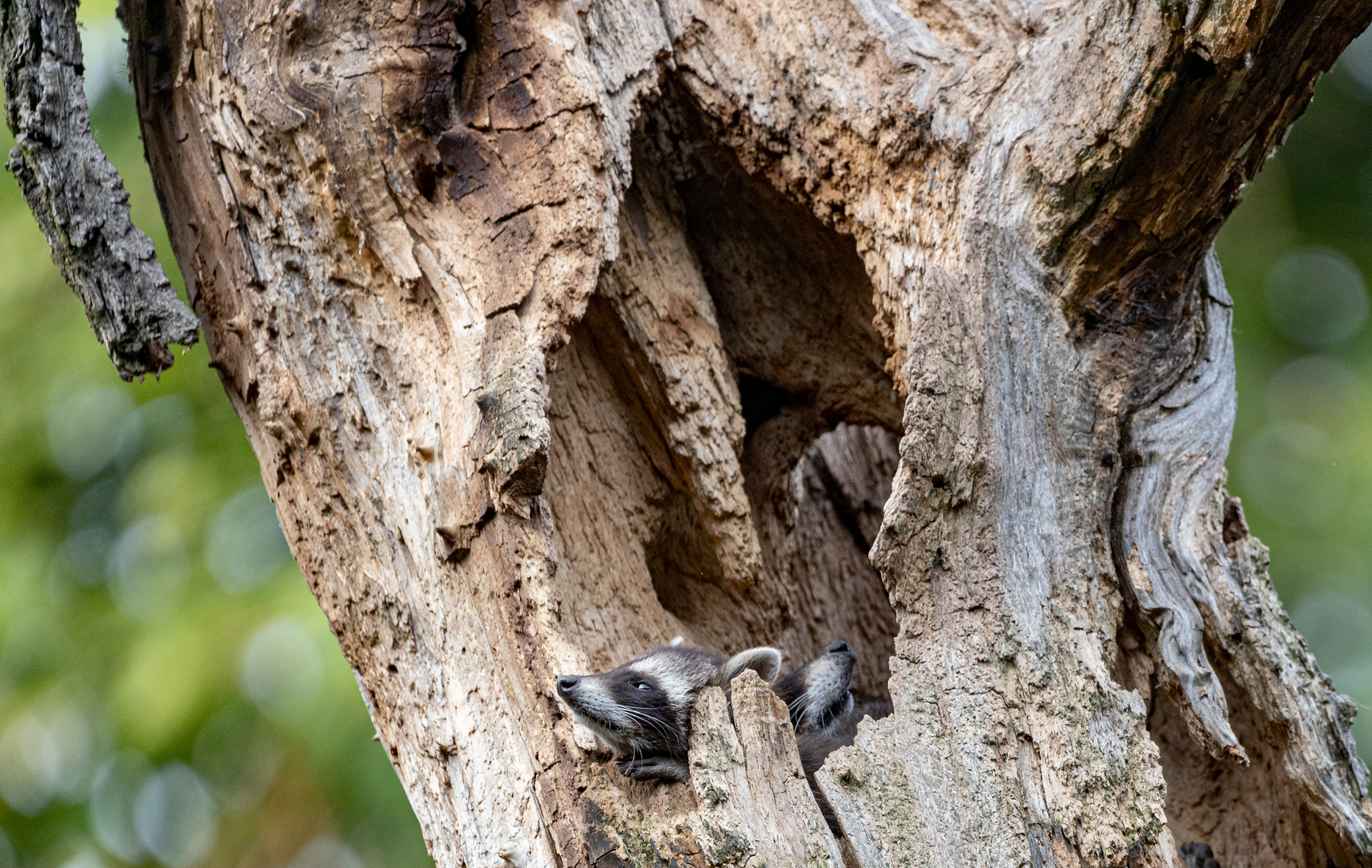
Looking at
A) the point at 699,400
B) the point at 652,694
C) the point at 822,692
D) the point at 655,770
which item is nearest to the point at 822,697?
the point at 822,692

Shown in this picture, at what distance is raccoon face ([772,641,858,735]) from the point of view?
3420mm

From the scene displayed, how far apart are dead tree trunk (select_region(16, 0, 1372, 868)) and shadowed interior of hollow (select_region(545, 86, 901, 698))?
21mm

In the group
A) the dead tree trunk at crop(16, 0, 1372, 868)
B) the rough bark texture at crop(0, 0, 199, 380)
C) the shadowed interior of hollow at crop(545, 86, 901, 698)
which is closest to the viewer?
the dead tree trunk at crop(16, 0, 1372, 868)

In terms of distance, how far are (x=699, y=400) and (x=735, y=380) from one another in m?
0.27

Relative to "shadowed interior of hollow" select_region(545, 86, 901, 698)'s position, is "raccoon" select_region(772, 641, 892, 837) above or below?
below

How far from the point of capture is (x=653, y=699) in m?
2.92

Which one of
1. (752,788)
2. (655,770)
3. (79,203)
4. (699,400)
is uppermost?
(79,203)

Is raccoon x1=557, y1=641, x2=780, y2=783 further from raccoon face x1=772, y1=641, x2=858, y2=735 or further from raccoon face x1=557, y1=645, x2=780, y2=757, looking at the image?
raccoon face x1=772, y1=641, x2=858, y2=735

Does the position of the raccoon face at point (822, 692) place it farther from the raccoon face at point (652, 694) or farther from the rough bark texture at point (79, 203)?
the rough bark texture at point (79, 203)

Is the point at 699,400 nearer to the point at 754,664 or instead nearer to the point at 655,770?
the point at 754,664

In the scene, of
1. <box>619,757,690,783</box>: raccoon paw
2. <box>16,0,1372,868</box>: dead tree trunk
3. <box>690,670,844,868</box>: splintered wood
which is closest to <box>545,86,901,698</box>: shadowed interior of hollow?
<box>16,0,1372,868</box>: dead tree trunk

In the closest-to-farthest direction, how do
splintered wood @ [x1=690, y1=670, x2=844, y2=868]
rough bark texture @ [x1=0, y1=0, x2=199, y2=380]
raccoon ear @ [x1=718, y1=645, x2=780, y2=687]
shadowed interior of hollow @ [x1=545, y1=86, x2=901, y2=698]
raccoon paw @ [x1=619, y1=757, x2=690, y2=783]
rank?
splintered wood @ [x1=690, y1=670, x2=844, y2=868] < raccoon paw @ [x1=619, y1=757, x2=690, y2=783] < rough bark texture @ [x1=0, y1=0, x2=199, y2=380] < raccoon ear @ [x1=718, y1=645, x2=780, y2=687] < shadowed interior of hollow @ [x1=545, y1=86, x2=901, y2=698]

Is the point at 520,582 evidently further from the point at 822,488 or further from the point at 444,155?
the point at 822,488

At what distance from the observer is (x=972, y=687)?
8.34 feet
